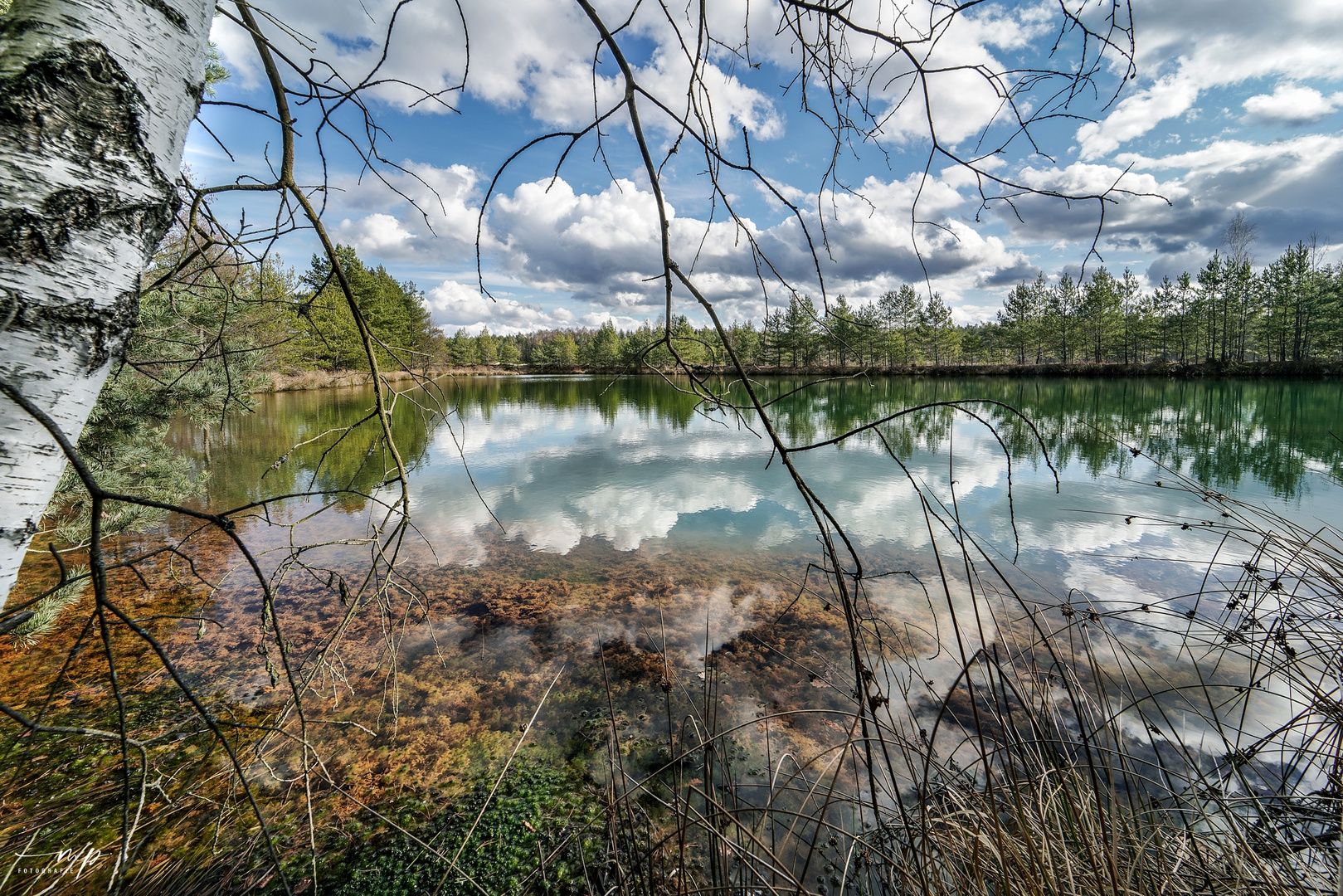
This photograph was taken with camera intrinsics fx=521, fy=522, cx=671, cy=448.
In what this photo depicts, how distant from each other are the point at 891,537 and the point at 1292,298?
41.3 meters

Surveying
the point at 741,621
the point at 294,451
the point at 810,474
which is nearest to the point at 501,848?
the point at 741,621

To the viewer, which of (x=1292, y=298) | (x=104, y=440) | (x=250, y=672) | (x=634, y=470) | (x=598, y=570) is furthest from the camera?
(x=1292, y=298)

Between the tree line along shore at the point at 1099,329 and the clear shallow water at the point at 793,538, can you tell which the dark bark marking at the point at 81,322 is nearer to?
the clear shallow water at the point at 793,538

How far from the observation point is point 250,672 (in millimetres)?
3463

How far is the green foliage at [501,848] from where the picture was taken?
80.0 inches

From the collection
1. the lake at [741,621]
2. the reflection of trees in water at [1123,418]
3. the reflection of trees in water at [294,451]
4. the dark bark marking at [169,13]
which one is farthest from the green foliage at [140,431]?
the dark bark marking at [169,13]

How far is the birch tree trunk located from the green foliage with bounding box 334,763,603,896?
6.32 feet

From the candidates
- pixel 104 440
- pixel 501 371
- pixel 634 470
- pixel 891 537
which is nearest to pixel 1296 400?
pixel 891 537

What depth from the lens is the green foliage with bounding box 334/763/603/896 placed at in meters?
2.03

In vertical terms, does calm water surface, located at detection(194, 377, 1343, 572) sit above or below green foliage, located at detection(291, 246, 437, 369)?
below

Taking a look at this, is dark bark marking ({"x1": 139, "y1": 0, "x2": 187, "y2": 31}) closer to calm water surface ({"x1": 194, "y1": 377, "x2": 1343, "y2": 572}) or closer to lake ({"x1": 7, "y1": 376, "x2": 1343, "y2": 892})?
lake ({"x1": 7, "y1": 376, "x2": 1343, "y2": 892})

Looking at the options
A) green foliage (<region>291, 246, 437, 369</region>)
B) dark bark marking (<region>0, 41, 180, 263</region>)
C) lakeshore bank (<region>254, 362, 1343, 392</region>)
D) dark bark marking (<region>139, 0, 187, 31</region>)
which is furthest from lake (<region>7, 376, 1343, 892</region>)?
green foliage (<region>291, 246, 437, 369</region>)

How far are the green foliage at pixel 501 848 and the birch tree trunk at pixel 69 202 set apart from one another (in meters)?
1.93

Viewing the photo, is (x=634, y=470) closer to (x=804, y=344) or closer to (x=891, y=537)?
(x=891, y=537)
